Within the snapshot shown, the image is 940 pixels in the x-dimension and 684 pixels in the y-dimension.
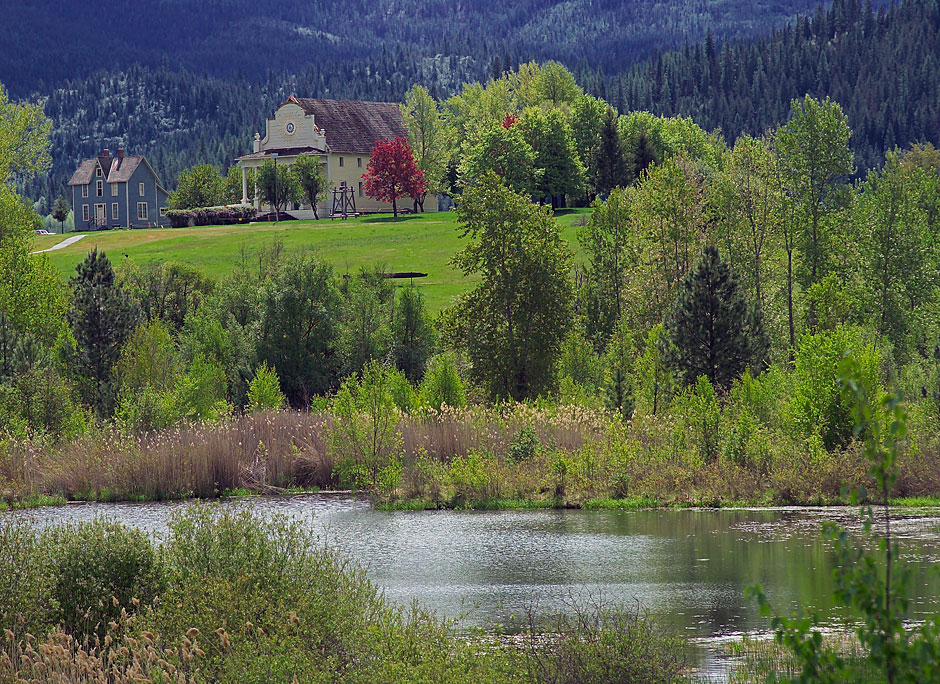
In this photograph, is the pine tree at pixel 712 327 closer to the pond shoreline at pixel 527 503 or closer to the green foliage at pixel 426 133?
the pond shoreline at pixel 527 503

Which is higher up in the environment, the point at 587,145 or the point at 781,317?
the point at 587,145

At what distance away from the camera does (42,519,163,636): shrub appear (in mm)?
13922

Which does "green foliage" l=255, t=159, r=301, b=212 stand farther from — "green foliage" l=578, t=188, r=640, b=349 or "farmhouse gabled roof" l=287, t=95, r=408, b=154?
"green foliage" l=578, t=188, r=640, b=349

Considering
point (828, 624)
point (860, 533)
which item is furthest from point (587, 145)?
point (828, 624)

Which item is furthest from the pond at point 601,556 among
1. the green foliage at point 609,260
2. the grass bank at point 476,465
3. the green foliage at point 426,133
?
the green foliage at point 426,133

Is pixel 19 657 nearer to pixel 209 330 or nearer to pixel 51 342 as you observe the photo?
pixel 209 330

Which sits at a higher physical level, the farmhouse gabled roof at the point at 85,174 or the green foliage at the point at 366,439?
the farmhouse gabled roof at the point at 85,174

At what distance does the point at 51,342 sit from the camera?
1949 inches

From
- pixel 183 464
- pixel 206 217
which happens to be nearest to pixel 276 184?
pixel 206 217

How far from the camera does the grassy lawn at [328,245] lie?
6443 centimetres

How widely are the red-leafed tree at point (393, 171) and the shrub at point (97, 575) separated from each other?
7996 cm

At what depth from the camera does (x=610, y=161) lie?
93062 mm

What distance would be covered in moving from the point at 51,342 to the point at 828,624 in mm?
A: 39109

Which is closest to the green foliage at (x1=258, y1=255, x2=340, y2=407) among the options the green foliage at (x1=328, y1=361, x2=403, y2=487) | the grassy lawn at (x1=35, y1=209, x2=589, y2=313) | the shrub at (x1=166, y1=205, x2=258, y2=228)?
the grassy lawn at (x1=35, y1=209, x2=589, y2=313)
